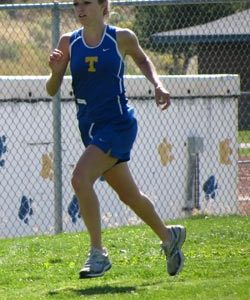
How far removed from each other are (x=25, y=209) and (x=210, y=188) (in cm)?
207

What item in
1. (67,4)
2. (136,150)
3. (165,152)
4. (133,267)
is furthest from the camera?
(165,152)

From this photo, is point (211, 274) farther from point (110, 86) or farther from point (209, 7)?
point (209, 7)

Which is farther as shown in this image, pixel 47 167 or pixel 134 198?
pixel 47 167

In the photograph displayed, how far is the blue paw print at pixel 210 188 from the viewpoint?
12359 millimetres

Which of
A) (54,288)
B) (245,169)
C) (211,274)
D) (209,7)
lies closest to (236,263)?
(211,274)

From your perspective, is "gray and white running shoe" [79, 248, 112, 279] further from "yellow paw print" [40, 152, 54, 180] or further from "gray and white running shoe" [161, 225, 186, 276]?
"yellow paw print" [40, 152, 54, 180]

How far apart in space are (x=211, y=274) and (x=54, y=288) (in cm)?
103

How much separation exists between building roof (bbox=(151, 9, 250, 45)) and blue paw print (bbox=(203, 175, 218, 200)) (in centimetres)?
220

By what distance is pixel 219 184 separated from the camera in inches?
488

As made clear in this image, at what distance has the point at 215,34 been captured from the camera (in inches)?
625

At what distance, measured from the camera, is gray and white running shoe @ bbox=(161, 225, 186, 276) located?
7.40 m

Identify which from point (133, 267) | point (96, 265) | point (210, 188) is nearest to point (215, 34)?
point (210, 188)

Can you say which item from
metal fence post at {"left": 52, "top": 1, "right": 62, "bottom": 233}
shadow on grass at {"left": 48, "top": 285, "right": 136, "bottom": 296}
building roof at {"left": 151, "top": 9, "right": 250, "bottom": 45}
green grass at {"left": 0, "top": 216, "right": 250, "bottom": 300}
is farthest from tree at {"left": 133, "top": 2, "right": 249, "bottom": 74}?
shadow on grass at {"left": 48, "top": 285, "right": 136, "bottom": 296}

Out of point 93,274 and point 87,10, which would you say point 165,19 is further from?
point 93,274
